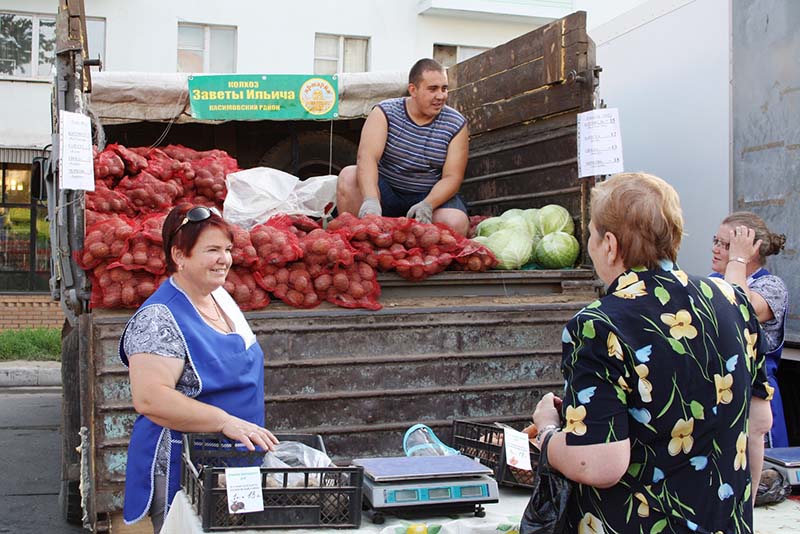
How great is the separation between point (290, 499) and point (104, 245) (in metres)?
2.14

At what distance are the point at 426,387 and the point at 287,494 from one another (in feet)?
6.69

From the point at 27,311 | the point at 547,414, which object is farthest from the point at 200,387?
the point at 27,311

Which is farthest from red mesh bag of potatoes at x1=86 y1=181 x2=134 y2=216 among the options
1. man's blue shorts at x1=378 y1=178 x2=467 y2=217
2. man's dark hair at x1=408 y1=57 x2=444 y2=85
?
man's dark hair at x1=408 y1=57 x2=444 y2=85

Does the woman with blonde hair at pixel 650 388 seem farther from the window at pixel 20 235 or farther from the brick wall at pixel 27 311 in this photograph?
the window at pixel 20 235

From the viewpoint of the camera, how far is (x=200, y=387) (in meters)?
2.72

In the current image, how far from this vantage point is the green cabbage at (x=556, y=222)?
5074 mm

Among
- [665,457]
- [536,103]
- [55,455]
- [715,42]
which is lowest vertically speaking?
[55,455]

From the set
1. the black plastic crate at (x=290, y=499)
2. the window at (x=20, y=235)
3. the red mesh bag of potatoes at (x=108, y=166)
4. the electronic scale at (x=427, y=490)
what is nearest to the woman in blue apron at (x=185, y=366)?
the black plastic crate at (x=290, y=499)

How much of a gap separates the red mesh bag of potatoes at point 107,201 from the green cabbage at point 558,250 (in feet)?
7.99

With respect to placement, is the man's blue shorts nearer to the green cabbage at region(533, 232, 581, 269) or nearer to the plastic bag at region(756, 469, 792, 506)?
the green cabbage at region(533, 232, 581, 269)

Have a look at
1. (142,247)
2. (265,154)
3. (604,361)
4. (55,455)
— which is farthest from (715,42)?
(55,455)

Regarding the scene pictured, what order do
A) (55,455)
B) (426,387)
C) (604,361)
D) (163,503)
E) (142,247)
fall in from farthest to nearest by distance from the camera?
(55,455) < (426,387) < (142,247) < (163,503) < (604,361)

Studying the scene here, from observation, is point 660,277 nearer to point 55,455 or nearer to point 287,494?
point 287,494

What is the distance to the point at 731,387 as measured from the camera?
2.02 m
